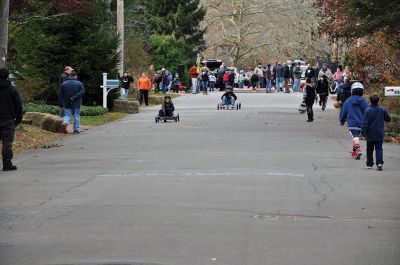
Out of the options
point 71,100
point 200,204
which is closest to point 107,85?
point 71,100

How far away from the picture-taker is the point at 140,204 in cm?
1284

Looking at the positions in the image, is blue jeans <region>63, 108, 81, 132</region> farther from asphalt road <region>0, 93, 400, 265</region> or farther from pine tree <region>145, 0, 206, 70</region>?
pine tree <region>145, 0, 206, 70</region>

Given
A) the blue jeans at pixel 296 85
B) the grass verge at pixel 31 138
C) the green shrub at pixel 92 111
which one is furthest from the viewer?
the blue jeans at pixel 296 85

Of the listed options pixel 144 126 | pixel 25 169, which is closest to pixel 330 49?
pixel 144 126

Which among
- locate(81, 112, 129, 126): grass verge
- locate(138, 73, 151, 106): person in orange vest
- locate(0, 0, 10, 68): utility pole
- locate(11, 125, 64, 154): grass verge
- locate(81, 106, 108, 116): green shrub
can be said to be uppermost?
locate(0, 0, 10, 68): utility pole

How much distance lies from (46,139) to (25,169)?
7471mm

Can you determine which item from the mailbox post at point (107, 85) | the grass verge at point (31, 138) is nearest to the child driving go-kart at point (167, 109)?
the grass verge at point (31, 138)

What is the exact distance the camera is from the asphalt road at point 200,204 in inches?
Answer: 377

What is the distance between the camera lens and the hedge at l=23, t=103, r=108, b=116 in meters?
33.1

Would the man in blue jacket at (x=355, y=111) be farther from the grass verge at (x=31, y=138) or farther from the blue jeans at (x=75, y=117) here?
the blue jeans at (x=75, y=117)

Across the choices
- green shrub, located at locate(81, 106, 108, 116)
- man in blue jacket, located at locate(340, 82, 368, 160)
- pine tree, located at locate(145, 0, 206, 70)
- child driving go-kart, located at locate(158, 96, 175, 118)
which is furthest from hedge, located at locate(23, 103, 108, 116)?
pine tree, located at locate(145, 0, 206, 70)

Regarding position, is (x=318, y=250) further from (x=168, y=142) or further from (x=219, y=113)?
(x=219, y=113)

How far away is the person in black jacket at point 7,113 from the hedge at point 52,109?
1408 centimetres

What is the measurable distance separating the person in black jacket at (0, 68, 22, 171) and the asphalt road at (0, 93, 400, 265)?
1.53 feet
